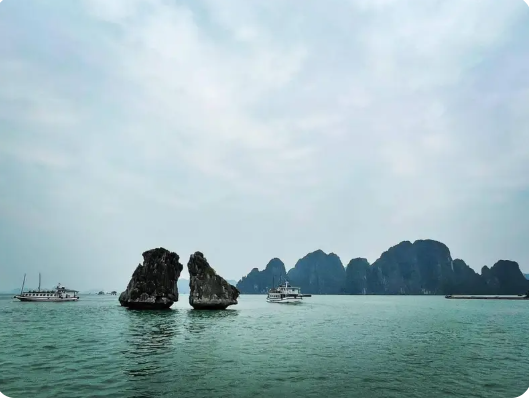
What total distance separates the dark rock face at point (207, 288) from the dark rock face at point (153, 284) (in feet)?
17.2

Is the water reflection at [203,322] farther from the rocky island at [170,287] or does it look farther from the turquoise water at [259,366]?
the rocky island at [170,287]

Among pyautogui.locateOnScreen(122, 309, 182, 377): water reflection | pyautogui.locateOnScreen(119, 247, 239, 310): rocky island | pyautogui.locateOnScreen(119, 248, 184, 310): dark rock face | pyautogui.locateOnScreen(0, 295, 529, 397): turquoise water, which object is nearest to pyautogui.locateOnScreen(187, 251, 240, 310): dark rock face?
pyautogui.locateOnScreen(119, 247, 239, 310): rocky island

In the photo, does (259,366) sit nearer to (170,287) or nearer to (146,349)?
(146,349)

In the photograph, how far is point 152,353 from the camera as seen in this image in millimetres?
27156

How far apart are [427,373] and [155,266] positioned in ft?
222

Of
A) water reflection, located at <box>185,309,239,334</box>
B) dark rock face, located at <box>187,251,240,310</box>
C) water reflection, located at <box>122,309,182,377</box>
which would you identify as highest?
dark rock face, located at <box>187,251,240,310</box>

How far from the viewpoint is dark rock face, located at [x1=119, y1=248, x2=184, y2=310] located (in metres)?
78.4

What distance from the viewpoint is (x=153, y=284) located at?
7869 cm

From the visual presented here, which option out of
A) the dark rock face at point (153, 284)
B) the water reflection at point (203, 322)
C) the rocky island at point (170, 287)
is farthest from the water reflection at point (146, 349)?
the dark rock face at point (153, 284)

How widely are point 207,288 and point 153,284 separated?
12.0 metres

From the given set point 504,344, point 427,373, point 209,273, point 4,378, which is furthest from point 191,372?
point 209,273

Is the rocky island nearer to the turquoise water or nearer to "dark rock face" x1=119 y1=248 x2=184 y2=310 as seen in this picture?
"dark rock face" x1=119 y1=248 x2=184 y2=310

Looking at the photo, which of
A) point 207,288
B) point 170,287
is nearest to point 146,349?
point 207,288

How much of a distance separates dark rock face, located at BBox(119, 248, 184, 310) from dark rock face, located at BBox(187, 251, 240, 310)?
5235 millimetres
